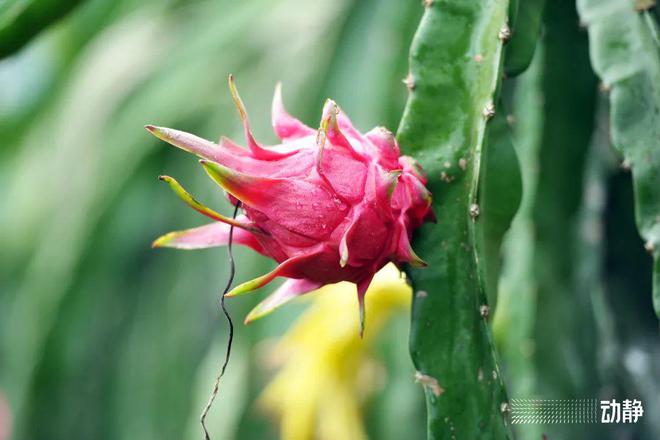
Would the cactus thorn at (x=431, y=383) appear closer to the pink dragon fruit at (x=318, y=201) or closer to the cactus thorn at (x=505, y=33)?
the pink dragon fruit at (x=318, y=201)

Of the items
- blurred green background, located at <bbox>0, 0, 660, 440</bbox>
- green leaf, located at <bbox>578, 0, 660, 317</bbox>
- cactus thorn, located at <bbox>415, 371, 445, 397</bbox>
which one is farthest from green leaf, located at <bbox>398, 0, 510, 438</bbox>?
blurred green background, located at <bbox>0, 0, 660, 440</bbox>

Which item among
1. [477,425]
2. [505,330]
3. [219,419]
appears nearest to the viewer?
[477,425]

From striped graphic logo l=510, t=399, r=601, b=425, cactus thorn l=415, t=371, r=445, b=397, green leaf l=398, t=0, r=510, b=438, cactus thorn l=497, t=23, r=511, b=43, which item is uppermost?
cactus thorn l=497, t=23, r=511, b=43

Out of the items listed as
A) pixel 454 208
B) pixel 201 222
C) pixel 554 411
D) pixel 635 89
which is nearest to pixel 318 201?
pixel 454 208

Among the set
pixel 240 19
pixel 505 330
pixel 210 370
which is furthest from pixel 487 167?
pixel 240 19

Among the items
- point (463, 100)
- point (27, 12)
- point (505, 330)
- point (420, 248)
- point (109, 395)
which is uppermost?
point (27, 12)

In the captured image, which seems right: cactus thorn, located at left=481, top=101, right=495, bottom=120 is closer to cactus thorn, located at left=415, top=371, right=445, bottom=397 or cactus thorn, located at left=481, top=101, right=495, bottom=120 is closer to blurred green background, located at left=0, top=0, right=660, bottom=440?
cactus thorn, located at left=415, top=371, right=445, bottom=397

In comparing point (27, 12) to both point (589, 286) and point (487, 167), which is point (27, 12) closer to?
point (487, 167)

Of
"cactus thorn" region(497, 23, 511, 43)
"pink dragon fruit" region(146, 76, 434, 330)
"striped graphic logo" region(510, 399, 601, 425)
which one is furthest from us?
"striped graphic logo" region(510, 399, 601, 425)
